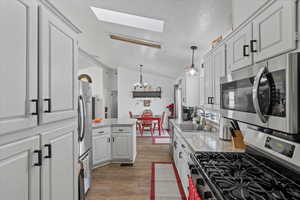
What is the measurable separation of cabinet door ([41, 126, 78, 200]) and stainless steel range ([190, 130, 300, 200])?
3.23 feet

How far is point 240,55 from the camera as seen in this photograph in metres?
1.56

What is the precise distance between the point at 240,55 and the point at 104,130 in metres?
3.07

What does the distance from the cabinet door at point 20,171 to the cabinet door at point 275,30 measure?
4.80 feet

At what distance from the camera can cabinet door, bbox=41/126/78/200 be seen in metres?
1.12

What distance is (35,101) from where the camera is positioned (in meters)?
1.00

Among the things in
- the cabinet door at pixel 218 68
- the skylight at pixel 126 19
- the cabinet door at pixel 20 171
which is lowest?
the cabinet door at pixel 20 171

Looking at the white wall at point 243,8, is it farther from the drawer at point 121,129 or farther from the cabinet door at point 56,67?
the drawer at point 121,129

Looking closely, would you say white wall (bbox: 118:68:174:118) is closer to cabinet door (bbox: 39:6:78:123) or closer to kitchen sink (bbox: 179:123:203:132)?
kitchen sink (bbox: 179:123:203:132)

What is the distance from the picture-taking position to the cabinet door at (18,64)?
2.62ft

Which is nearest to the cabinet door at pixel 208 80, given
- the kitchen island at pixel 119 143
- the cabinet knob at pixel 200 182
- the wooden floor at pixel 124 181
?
the cabinet knob at pixel 200 182

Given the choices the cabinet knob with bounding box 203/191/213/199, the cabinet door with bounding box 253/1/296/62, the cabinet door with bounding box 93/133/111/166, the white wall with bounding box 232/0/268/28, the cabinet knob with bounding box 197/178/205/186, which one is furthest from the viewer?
the cabinet door with bounding box 93/133/111/166

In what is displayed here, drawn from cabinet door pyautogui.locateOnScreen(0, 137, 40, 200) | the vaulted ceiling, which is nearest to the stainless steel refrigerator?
the vaulted ceiling

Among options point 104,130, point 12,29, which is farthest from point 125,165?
point 12,29

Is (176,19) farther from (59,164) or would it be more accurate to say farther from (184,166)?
(59,164)
